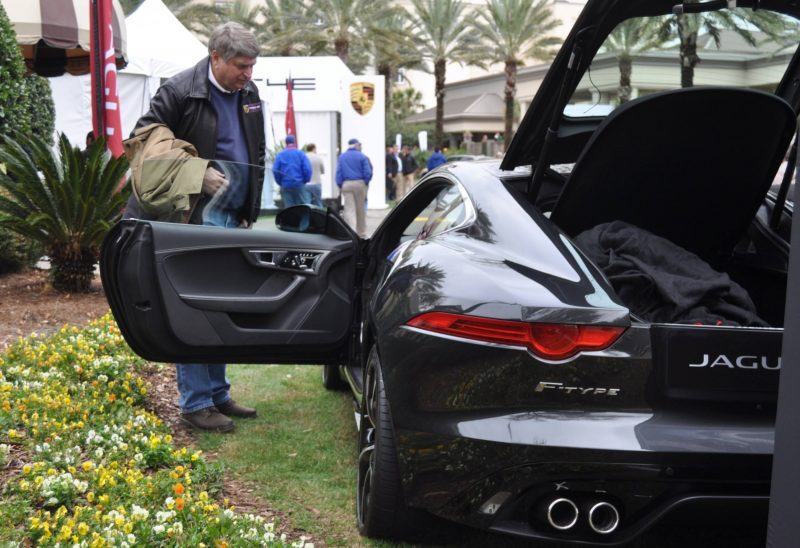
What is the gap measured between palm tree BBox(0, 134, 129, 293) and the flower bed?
224cm

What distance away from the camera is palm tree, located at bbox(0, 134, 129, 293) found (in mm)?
7156

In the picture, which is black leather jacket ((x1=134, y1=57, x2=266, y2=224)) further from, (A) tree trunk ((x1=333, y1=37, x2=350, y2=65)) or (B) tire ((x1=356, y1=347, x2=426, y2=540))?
(A) tree trunk ((x1=333, y1=37, x2=350, y2=65))

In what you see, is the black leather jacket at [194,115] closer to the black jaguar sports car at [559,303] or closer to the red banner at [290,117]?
the black jaguar sports car at [559,303]

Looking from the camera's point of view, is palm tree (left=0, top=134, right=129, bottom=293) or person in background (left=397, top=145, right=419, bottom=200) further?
person in background (left=397, top=145, right=419, bottom=200)

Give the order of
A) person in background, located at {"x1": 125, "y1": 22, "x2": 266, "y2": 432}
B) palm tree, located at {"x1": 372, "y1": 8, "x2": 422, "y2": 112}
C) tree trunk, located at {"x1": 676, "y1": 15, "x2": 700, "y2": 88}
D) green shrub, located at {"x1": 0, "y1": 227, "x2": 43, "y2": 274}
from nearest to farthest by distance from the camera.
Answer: tree trunk, located at {"x1": 676, "y1": 15, "x2": 700, "y2": 88}, person in background, located at {"x1": 125, "y1": 22, "x2": 266, "y2": 432}, green shrub, located at {"x1": 0, "y1": 227, "x2": 43, "y2": 274}, palm tree, located at {"x1": 372, "y1": 8, "x2": 422, "y2": 112}

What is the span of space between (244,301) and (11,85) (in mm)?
4740

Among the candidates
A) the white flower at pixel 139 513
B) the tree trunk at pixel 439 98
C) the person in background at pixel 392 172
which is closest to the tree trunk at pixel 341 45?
the tree trunk at pixel 439 98

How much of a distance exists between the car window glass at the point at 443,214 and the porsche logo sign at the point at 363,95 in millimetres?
20222

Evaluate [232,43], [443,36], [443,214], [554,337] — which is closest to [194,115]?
[232,43]

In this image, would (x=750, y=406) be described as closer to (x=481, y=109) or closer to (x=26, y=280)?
(x=26, y=280)

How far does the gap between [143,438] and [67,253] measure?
4.25m

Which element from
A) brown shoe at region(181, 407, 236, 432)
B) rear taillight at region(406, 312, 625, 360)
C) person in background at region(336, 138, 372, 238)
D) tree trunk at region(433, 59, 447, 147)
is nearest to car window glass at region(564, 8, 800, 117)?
rear taillight at region(406, 312, 625, 360)

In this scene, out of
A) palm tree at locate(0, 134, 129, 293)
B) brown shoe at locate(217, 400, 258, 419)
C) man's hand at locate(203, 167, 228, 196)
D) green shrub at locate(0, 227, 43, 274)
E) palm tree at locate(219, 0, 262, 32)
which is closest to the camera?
man's hand at locate(203, 167, 228, 196)

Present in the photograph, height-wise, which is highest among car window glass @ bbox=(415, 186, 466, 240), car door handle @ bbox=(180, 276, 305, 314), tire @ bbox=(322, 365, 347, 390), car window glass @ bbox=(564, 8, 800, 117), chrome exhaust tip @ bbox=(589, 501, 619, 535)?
car window glass @ bbox=(564, 8, 800, 117)
